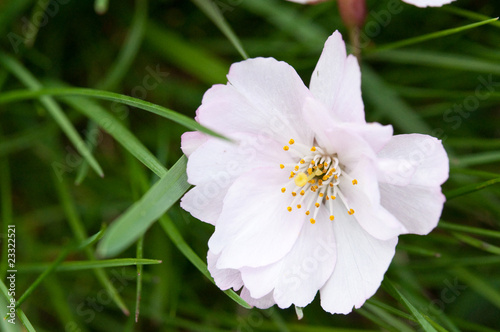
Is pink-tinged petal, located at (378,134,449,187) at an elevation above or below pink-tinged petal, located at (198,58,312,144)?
below

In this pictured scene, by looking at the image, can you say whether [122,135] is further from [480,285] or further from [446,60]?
[480,285]

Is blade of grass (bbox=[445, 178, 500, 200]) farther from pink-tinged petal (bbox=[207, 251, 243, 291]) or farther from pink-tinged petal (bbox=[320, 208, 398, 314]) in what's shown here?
pink-tinged petal (bbox=[207, 251, 243, 291])

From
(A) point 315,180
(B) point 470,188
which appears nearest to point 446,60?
(B) point 470,188

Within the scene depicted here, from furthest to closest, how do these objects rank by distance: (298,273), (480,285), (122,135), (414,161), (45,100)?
(480,285)
(45,100)
(122,135)
(298,273)
(414,161)

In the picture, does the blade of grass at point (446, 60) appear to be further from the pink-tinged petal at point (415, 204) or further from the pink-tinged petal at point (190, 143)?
the pink-tinged petal at point (190, 143)

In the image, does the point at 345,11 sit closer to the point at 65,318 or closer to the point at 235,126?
the point at 235,126

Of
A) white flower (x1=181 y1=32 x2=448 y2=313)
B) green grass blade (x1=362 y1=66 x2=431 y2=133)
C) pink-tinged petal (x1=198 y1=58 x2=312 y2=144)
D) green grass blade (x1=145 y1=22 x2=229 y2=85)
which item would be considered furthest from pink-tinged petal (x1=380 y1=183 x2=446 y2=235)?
green grass blade (x1=145 y1=22 x2=229 y2=85)
